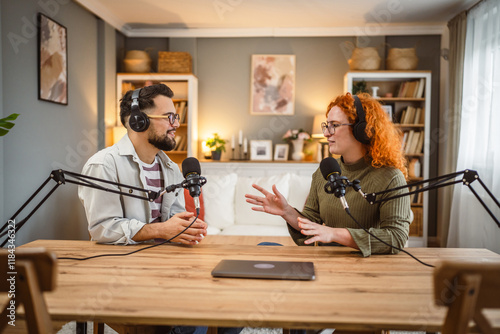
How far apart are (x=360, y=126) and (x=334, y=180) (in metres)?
0.51

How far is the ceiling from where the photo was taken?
418 centimetres

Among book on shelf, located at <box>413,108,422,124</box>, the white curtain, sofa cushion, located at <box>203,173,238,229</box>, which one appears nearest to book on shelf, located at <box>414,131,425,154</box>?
book on shelf, located at <box>413,108,422,124</box>

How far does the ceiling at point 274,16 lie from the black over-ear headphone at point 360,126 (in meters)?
2.76

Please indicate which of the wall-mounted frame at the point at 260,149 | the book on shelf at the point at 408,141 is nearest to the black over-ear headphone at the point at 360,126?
the book on shelf at the point at 408,141

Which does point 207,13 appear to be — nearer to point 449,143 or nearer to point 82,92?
point 82,92

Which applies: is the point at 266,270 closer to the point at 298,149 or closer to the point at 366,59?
the point at 298,149

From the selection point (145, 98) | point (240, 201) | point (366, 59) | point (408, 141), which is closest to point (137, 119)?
point (145, 98)

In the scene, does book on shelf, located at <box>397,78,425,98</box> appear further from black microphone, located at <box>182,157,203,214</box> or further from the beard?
black microphone, located at <box>182,157,203,214</box>

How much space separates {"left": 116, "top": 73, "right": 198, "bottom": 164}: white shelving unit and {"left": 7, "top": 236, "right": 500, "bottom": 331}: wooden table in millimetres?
3595

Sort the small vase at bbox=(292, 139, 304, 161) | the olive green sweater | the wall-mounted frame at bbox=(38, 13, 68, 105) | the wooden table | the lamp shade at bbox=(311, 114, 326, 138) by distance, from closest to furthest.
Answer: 1. the wooden table
2. the olive green sweater
3. the wall-mounted frame at bbox=(38, 13, 68, 105)
4. the lamp shade at bbox=(311, 114, 326, 138)
5. the small vase at bbox=(292, 139, 304, 161)

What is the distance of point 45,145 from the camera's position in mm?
3520

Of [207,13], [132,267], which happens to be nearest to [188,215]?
[132,267]

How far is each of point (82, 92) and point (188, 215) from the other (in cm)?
322

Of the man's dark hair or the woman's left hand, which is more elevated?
the man's dark hair
